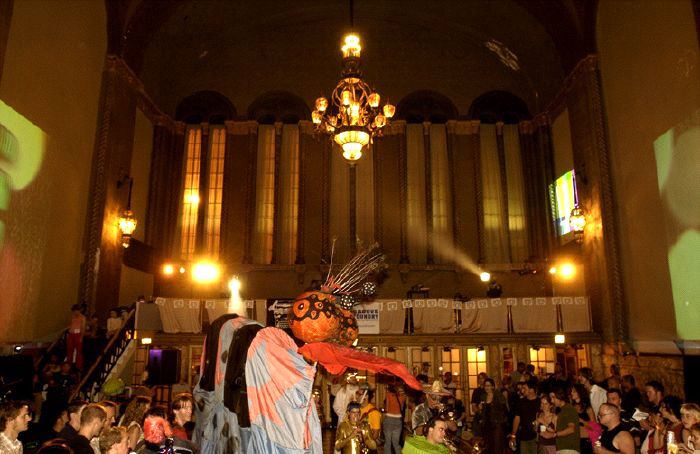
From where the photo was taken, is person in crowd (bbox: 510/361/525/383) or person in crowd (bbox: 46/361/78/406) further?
person in crowd (bbox: 510/361/525/383)

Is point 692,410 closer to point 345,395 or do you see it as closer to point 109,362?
point 345,395

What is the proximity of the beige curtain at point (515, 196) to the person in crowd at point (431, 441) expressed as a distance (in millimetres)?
13143

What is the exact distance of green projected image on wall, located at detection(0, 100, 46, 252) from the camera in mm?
8758

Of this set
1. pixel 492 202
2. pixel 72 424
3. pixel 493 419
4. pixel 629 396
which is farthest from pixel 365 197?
pixel 72 424

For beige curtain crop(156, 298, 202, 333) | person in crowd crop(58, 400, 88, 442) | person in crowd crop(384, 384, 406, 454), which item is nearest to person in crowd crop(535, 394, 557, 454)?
person in crowd crop(384, 384, 406, 454)

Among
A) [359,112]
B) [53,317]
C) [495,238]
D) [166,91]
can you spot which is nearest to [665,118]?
[359,112]

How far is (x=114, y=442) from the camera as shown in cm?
361

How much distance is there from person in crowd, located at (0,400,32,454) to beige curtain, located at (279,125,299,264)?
12455 mm

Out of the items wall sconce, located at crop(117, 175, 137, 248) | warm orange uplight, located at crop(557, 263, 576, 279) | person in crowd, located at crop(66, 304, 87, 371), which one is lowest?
person in crowd, located at crop(66, 304, 87, 371)

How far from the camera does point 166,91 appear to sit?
17188 millimetres

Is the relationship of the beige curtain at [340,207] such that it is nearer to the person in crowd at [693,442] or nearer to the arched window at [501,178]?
the arched window at [501,178]

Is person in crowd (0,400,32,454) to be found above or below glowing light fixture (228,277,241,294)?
below

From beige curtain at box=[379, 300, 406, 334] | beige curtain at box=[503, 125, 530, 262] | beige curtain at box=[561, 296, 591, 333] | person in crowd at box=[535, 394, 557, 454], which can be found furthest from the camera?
beige curtain at box=[503, 125, 530, 262]

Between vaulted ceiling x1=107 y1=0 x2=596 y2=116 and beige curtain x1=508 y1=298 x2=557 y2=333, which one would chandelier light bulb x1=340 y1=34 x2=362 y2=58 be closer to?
beige curtain x1=508 y1=298 x2=557 y2=333
